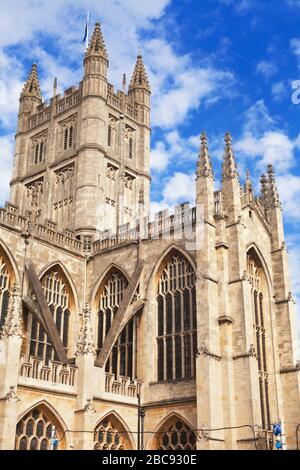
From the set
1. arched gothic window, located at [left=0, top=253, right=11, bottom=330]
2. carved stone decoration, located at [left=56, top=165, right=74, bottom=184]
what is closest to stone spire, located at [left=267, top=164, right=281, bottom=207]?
carved stone decoration, located at [left=56, top=165, right=74, bottom=184]

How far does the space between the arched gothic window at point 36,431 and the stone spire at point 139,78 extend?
28607 millimetres

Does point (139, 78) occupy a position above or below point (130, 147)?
above

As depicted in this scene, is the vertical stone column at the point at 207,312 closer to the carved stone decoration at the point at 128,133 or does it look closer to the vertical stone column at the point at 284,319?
the vertical stone column at the point at 284,319

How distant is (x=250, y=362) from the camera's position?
24.4 meters

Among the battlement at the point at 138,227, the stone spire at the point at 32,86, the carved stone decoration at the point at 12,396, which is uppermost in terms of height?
Answer: the stone spire at the point at 32,86

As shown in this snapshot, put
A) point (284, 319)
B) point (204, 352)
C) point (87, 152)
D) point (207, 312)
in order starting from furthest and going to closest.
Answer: point (87, 152) < point (284, 319) < point (207, 312) < point (204, 352)

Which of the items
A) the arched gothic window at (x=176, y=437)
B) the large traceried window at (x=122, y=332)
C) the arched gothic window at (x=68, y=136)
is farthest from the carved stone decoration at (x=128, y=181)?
the arched gothic window at (x=176, y=437)

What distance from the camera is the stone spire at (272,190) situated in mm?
32094

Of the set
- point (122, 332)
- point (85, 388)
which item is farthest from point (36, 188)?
point (85, 388)

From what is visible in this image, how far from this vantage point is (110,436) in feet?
80.3

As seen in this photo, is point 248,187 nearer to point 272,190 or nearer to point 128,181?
point 272,190

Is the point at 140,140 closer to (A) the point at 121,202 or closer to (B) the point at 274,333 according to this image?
(A) the point at 121,202

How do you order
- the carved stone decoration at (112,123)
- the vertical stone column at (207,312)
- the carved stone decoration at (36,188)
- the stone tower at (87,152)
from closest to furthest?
the vertical stone column at (207,312) → the stone tower at (87,152) → the carved stone decoration at (36,188) → the carved stone decoration at (112,123)

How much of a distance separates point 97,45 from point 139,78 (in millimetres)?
4833
